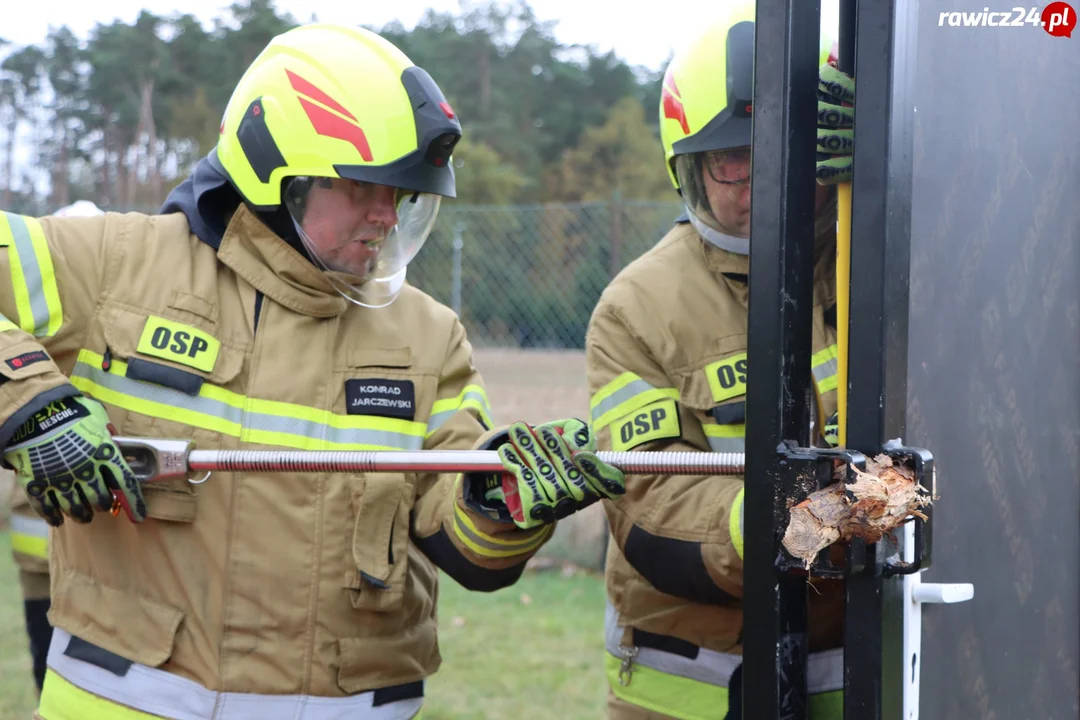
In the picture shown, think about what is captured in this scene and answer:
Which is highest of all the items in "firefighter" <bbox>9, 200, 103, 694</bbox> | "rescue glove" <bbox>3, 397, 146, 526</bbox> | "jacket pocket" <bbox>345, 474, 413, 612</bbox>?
"rescue glove" <bbox>3, 397, 146, 526</bbox>

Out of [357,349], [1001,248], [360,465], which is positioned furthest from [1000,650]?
[357,349]

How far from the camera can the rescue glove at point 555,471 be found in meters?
1.99

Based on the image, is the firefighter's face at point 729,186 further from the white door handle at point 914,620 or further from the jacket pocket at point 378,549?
the white door handle at point 914,620

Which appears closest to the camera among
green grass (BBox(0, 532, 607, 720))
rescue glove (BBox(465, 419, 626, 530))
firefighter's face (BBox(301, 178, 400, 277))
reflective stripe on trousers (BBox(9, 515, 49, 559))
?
rescue glove (BBox(465, 419, 626, 530))

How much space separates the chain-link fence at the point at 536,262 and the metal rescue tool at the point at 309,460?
4516 mm

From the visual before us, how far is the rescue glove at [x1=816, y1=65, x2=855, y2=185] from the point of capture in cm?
140

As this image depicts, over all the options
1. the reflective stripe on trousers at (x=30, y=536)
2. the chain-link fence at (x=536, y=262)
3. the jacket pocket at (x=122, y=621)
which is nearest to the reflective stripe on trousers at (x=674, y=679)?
the jacket pocket at (x=122, y=621)

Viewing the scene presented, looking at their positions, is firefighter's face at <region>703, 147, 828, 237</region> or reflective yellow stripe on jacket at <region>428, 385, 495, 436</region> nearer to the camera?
firefighter's face at <region>703, 147, 828, 237</region>

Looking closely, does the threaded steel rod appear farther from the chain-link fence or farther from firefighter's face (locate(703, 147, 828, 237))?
the chain-link fence

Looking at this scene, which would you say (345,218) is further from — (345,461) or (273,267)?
(345,461)

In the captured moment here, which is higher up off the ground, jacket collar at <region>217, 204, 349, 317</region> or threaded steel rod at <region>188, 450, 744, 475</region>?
jacket collar at <region>217, 204, 349, 317</region>

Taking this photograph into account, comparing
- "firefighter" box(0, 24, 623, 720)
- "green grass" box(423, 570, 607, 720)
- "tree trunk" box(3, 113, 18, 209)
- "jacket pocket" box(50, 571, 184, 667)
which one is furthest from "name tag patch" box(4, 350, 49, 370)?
"tree trunk" box(3, 113, 18, 209)

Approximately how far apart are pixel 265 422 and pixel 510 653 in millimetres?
3698

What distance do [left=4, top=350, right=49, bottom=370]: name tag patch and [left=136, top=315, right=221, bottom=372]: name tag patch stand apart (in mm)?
172
